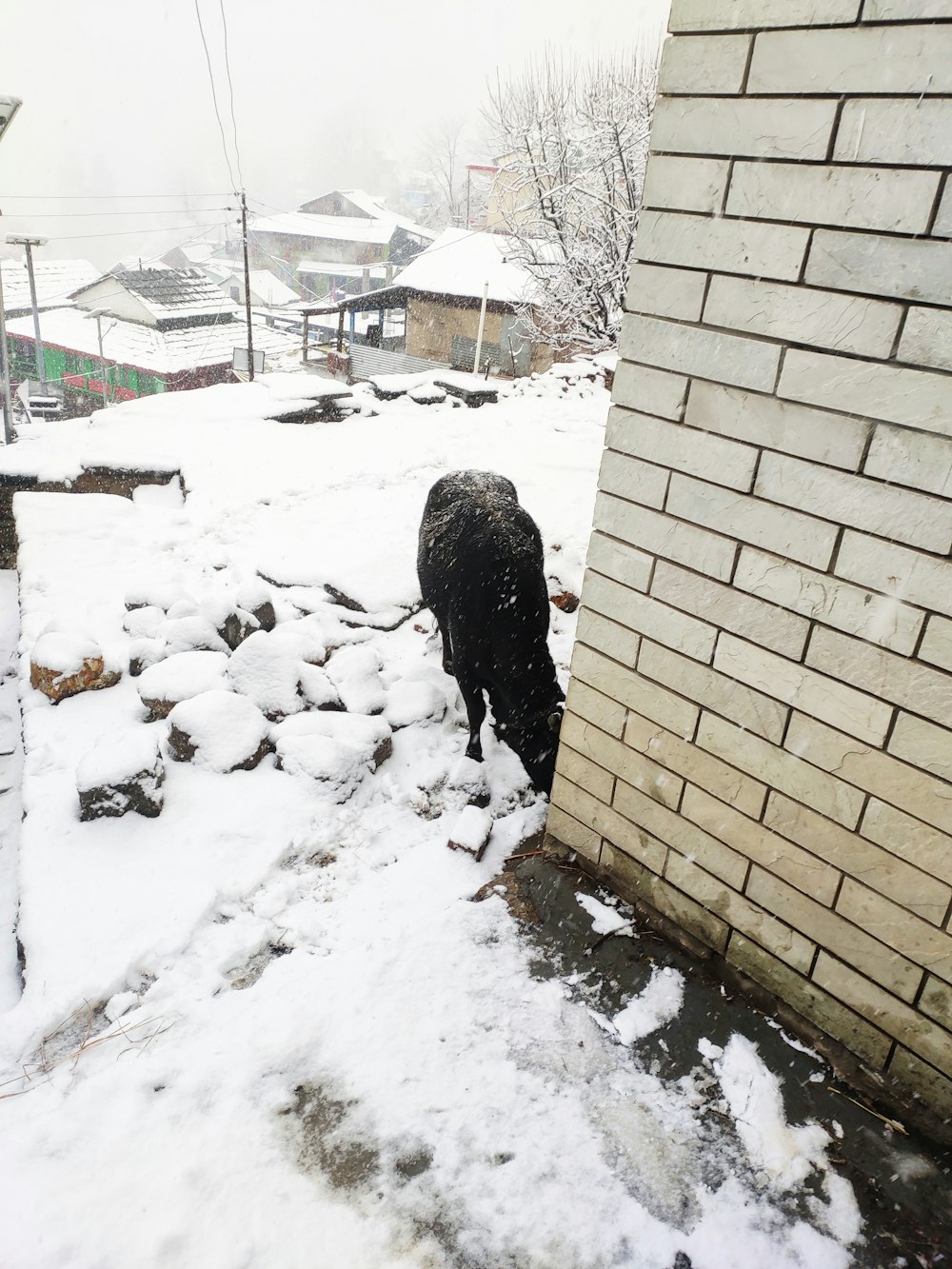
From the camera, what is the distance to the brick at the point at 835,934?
2379 mm

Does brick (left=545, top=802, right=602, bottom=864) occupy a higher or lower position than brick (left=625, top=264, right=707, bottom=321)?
lower

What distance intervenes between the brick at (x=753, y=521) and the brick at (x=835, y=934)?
1.19m

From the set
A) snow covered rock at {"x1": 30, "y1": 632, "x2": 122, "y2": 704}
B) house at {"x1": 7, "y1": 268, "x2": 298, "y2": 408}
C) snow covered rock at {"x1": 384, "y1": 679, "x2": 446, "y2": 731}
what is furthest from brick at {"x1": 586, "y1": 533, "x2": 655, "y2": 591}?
house at {"x1": 7, "y1": 268, "x2": 298, "y2": 408}

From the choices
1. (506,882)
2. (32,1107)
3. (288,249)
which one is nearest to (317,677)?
(506,882)

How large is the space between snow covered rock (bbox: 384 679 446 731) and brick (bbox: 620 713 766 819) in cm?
198

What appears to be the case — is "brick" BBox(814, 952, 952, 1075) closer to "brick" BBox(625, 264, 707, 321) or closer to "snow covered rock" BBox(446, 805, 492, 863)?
"snow covered rock" BBox(446, 805, 492, 863)

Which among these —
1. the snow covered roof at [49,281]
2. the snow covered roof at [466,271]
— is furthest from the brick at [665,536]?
the snow covered roof at [49,281]

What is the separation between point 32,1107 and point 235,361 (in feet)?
88.8

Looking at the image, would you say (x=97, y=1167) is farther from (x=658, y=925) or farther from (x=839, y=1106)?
(x=839, y=1106)

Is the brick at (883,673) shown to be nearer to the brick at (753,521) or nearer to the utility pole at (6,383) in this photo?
the brick at (753,521)

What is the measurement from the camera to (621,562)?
114 inches

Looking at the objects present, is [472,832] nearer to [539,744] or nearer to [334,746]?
[539,744]

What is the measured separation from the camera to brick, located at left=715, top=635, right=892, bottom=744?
2.29 m

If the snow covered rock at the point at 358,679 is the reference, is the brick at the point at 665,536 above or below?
above
